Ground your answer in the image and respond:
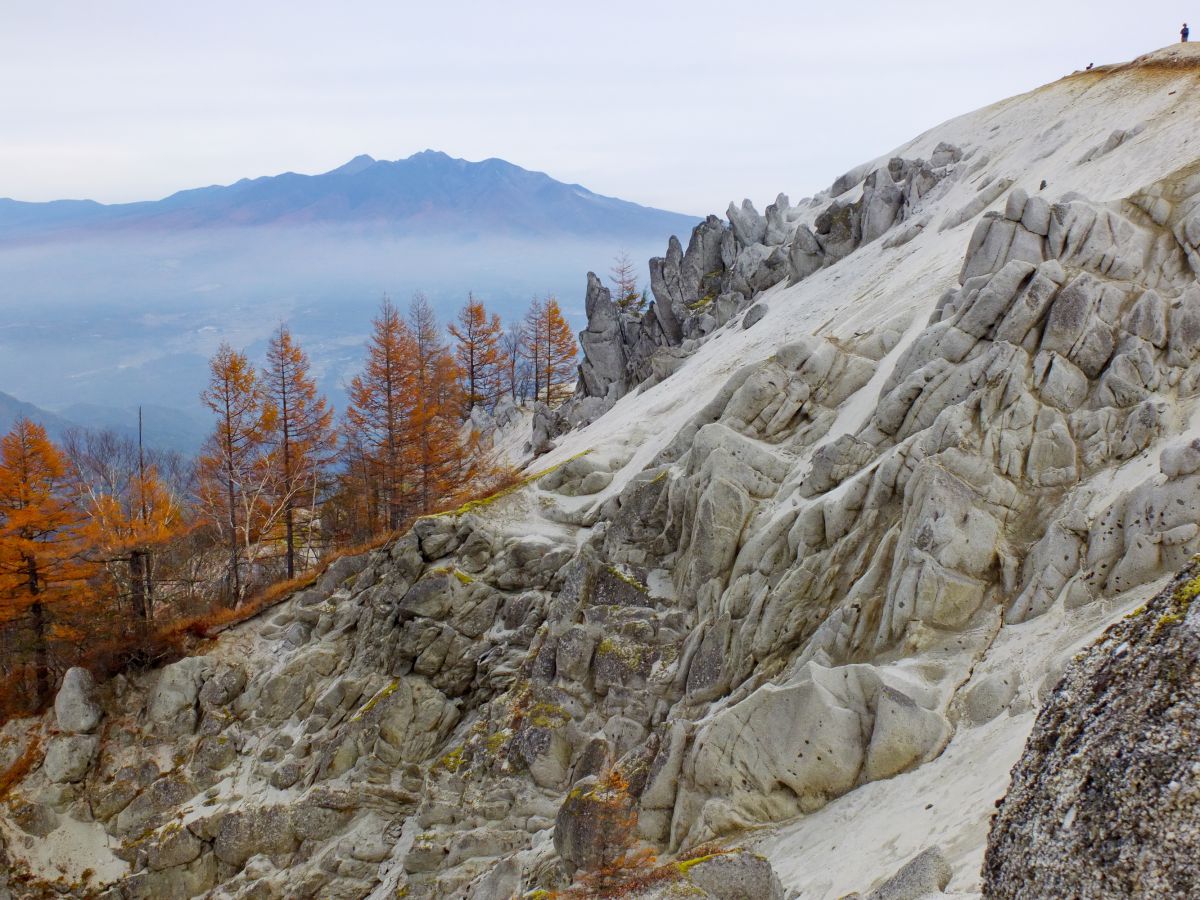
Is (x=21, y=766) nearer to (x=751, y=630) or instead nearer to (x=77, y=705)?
(x=77, y=705)

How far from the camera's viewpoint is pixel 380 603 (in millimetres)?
27250

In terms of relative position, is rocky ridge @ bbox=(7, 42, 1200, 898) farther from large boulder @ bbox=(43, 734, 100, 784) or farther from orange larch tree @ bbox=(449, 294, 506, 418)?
orange larch tree @ bbox=(449, 294, 506, 418)

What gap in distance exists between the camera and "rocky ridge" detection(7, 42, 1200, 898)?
14.3 metres

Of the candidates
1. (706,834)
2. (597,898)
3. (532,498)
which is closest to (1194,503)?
(706,834)

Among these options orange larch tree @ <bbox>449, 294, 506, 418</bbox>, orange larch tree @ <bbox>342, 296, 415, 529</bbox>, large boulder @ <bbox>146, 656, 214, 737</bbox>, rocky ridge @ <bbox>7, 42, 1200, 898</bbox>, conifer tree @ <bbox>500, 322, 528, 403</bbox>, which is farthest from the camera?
conifer tree @ <bbox>500, 322, 528, 403</bbox>

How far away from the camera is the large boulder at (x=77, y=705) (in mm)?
26469

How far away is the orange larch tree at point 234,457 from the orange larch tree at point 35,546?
20.9 feet

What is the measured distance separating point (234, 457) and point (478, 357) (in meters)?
34.4

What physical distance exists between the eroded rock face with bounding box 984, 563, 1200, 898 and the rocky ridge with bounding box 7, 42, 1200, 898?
3.98 m

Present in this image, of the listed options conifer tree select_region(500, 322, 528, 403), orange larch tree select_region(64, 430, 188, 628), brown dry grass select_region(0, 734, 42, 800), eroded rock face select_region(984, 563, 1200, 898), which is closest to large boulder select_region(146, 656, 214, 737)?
orange larch tree select_region(64, 430, 188, 628)

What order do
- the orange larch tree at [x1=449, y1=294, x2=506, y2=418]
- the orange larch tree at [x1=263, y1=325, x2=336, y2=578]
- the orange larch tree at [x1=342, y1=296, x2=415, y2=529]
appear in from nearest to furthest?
1. the orange larch tree at [x1=263, y1=325, x2=336, y2=578]
2. the orange larch tree at [x1=342, y1=296, x2=415, y2=529]
3. the orange larch tree at [x1=449, y1=294, x2=506, y2=418]

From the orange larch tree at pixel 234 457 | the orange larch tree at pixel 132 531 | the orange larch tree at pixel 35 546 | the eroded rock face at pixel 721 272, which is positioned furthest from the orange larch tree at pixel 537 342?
the orange larch tree at pixel 35 546

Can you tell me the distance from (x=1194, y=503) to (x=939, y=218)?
26.9m

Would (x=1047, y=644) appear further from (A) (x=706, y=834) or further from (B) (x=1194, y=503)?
(A) (x=706, y=834)
